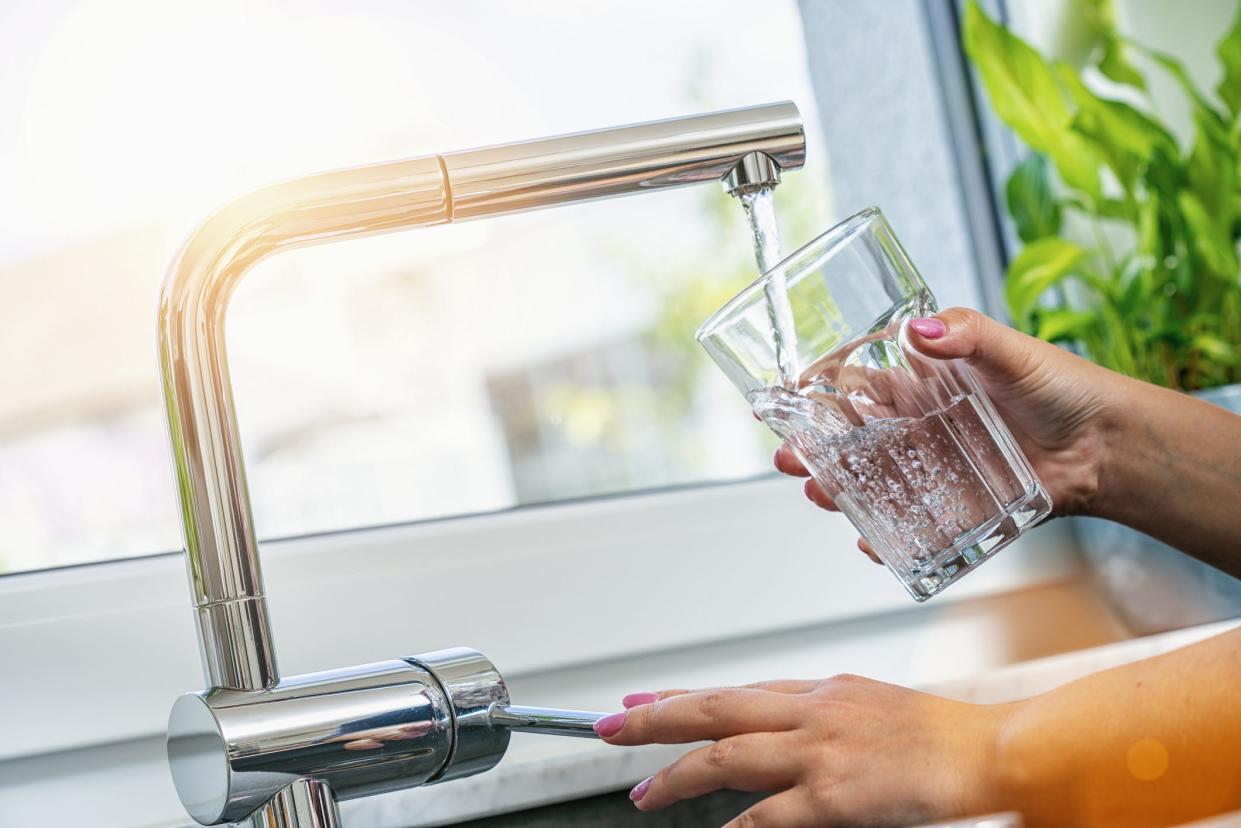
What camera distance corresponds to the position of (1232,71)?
0.92 metres

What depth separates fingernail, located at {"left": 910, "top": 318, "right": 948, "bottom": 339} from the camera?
52cm

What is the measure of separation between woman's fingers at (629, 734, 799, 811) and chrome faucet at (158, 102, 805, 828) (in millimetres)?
46

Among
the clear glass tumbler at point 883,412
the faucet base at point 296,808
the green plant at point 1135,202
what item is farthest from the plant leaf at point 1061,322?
the faucet base at point 296,808

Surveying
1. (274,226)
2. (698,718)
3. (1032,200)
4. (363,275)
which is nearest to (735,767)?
(698,718)

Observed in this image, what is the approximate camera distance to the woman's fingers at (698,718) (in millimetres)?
488

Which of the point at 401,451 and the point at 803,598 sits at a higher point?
the point at 401,451

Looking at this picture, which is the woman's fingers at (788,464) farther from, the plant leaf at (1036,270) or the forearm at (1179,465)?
the plant leaf at (1036,270)

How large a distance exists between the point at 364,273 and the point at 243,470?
404 millimetres

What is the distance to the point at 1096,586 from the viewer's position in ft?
3.09

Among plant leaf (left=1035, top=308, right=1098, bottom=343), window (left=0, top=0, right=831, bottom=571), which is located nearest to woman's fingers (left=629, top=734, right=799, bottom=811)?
window (left=0, top=0, right=831, bottom=571)

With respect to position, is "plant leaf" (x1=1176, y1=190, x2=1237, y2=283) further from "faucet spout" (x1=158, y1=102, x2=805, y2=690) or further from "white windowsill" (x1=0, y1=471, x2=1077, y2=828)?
"faucet spout" (x1=158, y1=102, x2=805, y2=690)

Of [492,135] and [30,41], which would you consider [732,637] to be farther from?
[30,41]

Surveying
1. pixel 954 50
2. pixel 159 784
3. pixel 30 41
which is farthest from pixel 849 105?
pixel 159 784

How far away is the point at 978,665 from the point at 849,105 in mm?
533
